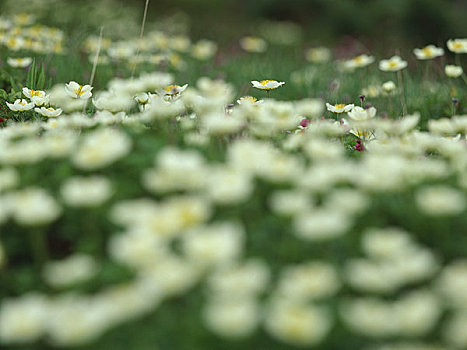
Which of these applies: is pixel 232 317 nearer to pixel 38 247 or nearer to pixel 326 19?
pixel 38 247

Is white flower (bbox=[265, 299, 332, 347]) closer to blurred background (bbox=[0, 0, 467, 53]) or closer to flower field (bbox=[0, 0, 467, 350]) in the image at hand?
flower field (bbox=[0, 0, 467, 350])

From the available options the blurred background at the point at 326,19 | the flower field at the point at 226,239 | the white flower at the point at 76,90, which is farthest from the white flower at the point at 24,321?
the blurred background at the point at 326,19

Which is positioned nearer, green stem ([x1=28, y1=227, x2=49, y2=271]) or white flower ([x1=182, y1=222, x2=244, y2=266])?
white flower ([x1=182, y1=222, x2=244, y2=266])

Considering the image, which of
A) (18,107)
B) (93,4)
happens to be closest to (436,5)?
(93,4)

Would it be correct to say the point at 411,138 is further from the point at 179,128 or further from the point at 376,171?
the point at 179,128

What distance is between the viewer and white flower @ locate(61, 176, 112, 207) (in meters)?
1.30

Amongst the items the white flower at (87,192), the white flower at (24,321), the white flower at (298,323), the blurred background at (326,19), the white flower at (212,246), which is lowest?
the blurred background at (326,19)

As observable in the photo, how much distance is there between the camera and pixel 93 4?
8055 millimetres

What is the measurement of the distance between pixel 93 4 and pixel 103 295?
306 inches

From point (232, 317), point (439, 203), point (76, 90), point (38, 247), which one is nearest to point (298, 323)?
point (232, 317)

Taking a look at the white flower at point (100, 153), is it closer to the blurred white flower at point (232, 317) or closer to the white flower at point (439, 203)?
the blurred white flower at point (232, 317)

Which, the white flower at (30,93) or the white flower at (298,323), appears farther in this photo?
the white flower at (30,93)

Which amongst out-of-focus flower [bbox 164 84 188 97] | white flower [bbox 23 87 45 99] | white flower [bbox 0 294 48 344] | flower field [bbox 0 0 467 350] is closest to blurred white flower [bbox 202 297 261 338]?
flower field [bbox 0 0 467 350]

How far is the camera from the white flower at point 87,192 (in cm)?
130
